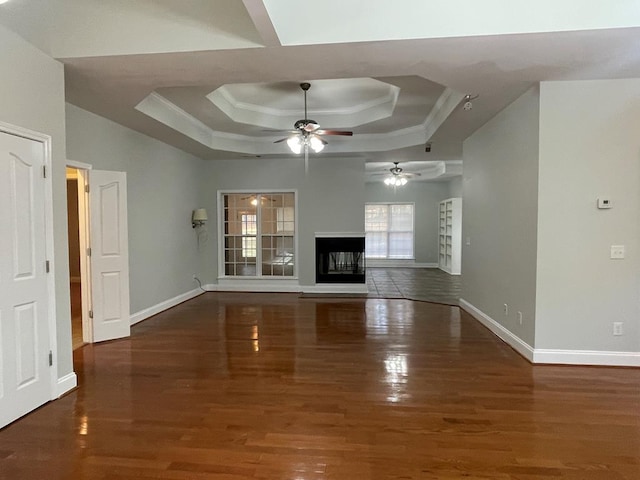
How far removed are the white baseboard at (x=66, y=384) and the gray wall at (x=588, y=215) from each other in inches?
165

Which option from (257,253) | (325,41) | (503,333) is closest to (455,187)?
(257,253)

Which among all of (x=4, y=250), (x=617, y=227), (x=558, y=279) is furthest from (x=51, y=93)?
(x=617, y=227)

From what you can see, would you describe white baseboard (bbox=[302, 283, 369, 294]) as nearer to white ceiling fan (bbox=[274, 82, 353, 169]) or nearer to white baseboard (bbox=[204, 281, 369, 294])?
white baseboard (bbox=[204, 281, 369, 294])

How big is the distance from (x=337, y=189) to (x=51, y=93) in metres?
4.97

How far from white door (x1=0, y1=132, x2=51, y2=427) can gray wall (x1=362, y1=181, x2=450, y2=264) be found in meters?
9.91

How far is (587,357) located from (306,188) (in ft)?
16.9

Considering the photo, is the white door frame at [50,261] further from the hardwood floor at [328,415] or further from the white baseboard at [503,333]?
the white baseboard at [503,333]

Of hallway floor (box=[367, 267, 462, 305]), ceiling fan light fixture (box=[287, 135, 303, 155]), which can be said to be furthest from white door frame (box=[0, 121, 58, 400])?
hallway floor (box=[367, 267, 462, 305])

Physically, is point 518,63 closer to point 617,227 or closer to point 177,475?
point 617,227

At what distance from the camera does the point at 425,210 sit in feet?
38.3

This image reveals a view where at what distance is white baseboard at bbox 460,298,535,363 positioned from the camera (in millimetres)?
3755

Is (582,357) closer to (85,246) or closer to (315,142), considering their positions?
(315,142)

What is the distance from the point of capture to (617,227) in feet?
11.4

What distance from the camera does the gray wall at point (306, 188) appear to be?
7273mm
